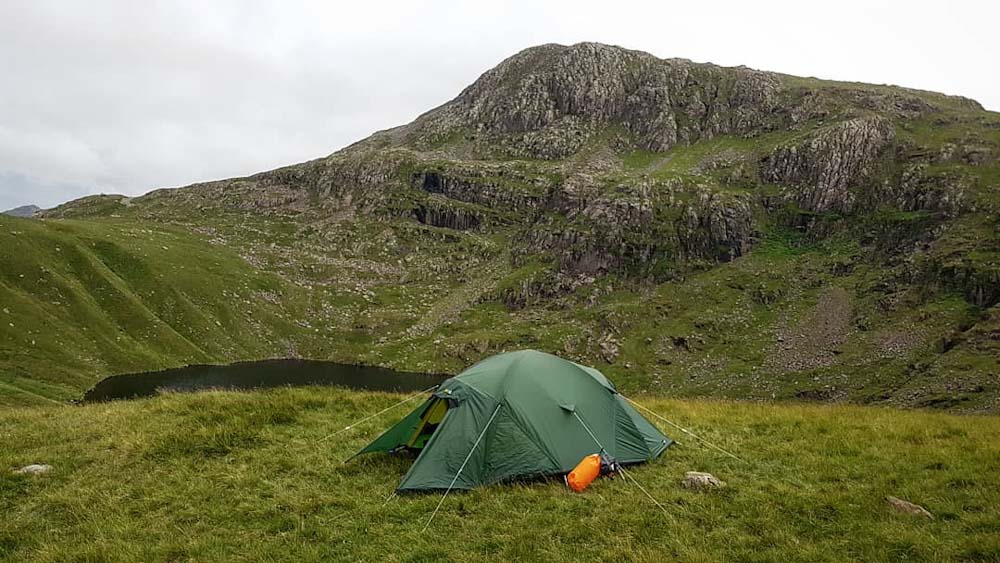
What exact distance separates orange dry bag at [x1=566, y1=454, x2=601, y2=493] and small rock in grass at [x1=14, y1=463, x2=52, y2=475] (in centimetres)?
1323

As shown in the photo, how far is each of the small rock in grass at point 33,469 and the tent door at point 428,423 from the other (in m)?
9.12

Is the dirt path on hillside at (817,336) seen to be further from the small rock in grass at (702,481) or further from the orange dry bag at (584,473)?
the orange dry bag at (584,473)

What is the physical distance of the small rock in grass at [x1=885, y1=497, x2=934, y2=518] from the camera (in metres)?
10.2

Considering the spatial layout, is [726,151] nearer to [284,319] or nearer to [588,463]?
[284,319]

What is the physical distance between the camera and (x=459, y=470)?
41.7 feet

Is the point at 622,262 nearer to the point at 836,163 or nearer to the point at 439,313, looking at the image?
the point at 439,313

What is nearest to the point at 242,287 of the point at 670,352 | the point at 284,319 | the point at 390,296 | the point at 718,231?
the point at 284,319

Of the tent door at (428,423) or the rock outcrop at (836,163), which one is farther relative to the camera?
the rock outcrop at (836,163)

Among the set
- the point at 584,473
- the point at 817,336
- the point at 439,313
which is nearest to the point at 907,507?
the point at 584,473

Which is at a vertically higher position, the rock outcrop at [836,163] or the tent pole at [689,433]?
the rock outcrop at [836,163]

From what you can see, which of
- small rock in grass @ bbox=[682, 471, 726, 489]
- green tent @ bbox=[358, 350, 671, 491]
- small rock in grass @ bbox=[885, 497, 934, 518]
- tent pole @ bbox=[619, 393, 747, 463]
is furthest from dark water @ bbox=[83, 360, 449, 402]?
small rock in grass @ bbox=[885, 497, 934, 518]

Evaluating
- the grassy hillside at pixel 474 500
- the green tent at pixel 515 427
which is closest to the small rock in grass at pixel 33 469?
the grassy hillside at pixel 474 500

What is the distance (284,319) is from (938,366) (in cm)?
12802

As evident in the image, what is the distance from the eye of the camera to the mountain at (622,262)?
90.7 metres
